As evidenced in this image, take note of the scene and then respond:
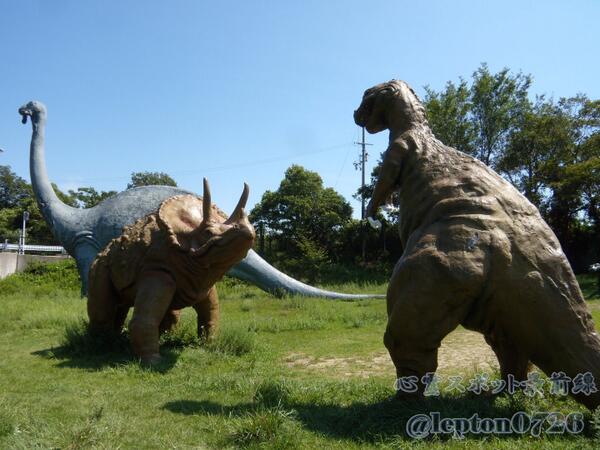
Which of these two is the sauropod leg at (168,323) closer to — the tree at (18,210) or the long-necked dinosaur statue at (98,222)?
the long-necked dinosaur statue at (98,222)

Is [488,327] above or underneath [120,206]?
underneath

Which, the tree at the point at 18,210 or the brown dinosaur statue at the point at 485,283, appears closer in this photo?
the brown dinosaur statue at the point at 485,283

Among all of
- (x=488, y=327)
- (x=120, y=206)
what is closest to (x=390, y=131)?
(x=488, y=327)

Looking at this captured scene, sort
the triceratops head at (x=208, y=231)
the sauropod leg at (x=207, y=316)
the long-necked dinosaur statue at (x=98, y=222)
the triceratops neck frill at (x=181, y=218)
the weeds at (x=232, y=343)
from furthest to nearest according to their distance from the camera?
the long-necked dinosaur statue at (x=98, y=222) → the sauropod leg at (x=207, y=316) → the weeds at (x=232, y=343) → the triceratops neck frill at (x=181, y=218) → the triceratops head at (x=208, y=231)

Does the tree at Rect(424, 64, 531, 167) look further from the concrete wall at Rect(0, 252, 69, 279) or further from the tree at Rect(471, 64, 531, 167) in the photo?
the concrete wall at Rect(0, 252, 69, 279)

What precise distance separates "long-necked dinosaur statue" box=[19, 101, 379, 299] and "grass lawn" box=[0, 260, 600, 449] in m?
4.64

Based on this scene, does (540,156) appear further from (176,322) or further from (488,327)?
(488,327)

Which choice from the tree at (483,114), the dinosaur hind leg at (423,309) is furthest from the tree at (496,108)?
the dinosaur hind leg at (423,309)

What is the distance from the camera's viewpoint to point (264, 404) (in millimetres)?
4109

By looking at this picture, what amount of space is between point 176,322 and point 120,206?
7.34 m

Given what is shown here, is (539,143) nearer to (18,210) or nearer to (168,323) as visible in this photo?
(168,323)

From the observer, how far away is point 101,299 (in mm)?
6969

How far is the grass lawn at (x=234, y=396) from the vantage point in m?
3.33

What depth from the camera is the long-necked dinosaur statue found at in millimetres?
13594
